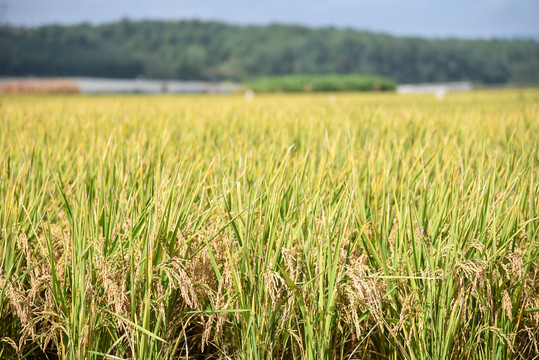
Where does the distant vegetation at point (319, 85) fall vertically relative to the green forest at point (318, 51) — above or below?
below

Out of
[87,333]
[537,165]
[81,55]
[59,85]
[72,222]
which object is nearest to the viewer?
[87,333]

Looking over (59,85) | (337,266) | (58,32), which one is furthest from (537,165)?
(58,32)

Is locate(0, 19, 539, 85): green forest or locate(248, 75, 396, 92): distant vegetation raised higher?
locate(0, 19, 539, 85): green forest

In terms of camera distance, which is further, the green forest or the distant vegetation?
the green forest

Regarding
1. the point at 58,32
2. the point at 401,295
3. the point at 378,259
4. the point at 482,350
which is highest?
the point at 58,32

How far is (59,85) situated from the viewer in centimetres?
2525

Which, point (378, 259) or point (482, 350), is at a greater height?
point (378, 259)

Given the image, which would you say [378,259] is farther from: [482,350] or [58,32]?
[58,32]

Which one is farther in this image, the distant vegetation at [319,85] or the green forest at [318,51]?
the green forest at [318,51]

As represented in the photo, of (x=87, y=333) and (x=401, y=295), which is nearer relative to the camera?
(x=87, y=333)

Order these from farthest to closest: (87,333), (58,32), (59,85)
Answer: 1. (58,32)
2. (59,85)
3. (87,333)

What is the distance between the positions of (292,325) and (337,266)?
9.5 inches

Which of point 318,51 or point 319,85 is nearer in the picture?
point 319,85

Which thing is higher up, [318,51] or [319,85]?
[318,51]
